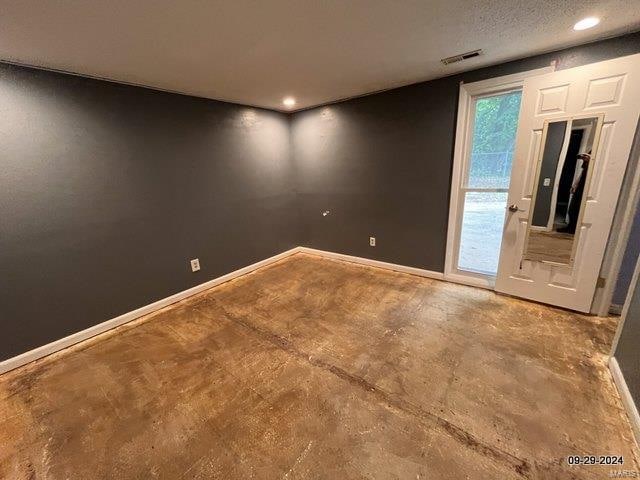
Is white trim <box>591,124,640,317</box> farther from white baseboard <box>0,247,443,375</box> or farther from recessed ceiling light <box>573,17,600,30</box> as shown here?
white baseboard <box>0,247,443,375</box>

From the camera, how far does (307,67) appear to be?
215 centimetres

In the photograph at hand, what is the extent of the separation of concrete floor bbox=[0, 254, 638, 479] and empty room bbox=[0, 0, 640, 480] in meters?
0.01

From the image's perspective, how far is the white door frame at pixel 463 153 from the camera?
2.27m

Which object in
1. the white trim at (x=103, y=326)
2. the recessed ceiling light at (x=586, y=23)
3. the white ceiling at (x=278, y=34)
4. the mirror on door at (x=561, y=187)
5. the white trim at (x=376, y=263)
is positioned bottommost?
the white trim at (x=103, y=326)

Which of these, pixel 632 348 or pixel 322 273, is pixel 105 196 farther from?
pixel 632 348

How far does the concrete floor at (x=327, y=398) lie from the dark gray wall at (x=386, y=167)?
0.99 m

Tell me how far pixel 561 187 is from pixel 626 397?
5.11 feet

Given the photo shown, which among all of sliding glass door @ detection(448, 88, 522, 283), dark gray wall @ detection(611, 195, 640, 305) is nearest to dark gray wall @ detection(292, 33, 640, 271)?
sliding glass door @ detection(448, 88, 522, 283)

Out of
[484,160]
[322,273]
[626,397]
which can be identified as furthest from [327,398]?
[484,160]

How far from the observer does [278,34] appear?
1.60 m

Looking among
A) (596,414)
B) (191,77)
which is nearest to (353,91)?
(191,77)

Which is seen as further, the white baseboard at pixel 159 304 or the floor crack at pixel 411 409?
the white baseboard at pixel 159 304

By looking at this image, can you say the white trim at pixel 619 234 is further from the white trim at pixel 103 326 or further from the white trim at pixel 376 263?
the white trim at pixel 103 326

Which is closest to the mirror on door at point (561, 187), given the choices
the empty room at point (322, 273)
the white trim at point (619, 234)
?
the empty room at point (322, 273)
